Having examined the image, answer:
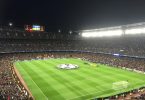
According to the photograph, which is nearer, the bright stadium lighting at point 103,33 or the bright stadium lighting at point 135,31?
the bright stadium lighting at point 135,31

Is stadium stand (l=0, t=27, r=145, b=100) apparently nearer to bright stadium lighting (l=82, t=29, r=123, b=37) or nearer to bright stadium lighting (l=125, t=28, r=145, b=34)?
bright stadium lighting (l=82, t=29, r=123, b=37)

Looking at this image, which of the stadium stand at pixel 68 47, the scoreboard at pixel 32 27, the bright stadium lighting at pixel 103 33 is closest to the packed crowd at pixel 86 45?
the stadium stand at pixel 68 47

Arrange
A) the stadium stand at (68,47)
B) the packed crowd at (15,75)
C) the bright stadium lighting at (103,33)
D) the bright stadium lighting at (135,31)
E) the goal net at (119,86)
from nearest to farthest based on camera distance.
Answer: the packed crowd at (15,75), the goal net at (119,86), the stadium stand at (68,47), the bright stadium lighting at (135,31), the bright stadium lighting at (103,33)

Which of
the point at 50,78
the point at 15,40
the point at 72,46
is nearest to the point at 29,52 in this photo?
the point at 15,40

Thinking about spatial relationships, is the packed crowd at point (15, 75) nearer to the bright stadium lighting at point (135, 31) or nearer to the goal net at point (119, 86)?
the goal net at point (119, 86)

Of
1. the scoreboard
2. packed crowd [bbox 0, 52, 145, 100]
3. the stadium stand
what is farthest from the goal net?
the scoreboard

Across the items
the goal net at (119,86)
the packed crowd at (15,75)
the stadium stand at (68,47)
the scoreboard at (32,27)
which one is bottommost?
the goal net at (119,86)

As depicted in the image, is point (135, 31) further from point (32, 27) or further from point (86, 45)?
point (32, 27)

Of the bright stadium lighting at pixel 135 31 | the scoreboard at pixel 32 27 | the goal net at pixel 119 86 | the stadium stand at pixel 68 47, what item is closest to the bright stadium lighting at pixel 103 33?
the stadium stand at pixel 68 47

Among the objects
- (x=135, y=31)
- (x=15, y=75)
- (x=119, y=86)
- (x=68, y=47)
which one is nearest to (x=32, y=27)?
(x=68, y=47)

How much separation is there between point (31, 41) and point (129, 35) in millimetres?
54788

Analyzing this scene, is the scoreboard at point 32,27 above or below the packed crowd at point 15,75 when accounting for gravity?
above

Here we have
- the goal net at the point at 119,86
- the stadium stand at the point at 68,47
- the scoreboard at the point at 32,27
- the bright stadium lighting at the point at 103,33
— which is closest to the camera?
the goal net at the point at 119,86

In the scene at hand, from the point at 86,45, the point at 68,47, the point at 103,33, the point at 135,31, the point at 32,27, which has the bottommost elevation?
the point at 68,47
